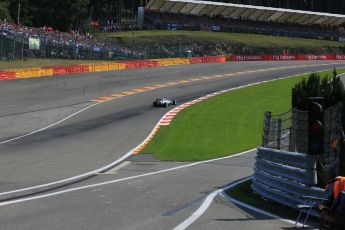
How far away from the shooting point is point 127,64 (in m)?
60.5

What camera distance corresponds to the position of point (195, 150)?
25578 millimetres

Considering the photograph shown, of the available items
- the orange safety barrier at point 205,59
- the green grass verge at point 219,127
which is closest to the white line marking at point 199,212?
the green grass verge at point 219,127

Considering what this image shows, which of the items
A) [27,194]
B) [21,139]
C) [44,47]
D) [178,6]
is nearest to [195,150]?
[21,139]

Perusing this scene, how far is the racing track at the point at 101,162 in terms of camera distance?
1067 cm

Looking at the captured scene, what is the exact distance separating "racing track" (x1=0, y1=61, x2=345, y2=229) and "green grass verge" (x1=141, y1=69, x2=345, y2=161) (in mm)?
1295

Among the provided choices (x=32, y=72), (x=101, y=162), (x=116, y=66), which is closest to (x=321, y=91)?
(x=101, y=162)

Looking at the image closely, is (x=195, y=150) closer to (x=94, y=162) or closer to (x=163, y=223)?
(x=94, y=162)

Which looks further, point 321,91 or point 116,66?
point 116,66

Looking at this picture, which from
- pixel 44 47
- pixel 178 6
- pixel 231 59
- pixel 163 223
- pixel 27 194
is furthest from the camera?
pixel 178 6

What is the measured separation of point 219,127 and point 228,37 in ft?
190

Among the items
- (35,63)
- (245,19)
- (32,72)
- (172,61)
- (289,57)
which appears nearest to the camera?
(32,72)

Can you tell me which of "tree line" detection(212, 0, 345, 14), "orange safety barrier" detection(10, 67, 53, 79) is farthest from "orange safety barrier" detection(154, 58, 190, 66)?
"tree line" detection(212, 0, 345, 14)

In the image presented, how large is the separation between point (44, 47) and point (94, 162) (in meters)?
37.7

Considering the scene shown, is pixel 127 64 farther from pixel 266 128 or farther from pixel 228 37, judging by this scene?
pixel 266 128
